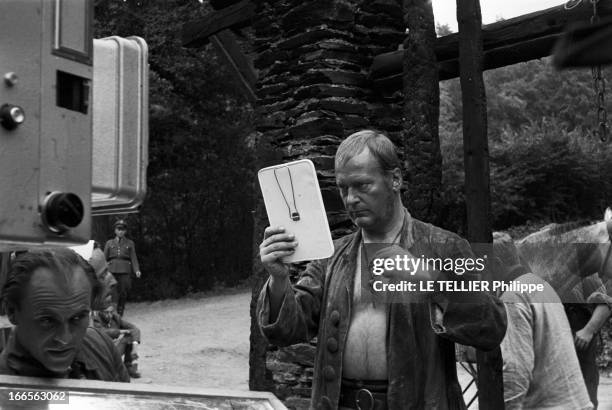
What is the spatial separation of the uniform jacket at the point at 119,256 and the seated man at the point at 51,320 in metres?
13.0

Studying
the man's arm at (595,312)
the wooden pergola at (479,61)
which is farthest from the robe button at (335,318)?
the man's arm at (595,312)

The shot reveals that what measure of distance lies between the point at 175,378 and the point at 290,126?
17.0ft

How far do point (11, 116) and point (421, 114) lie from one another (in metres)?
4.14

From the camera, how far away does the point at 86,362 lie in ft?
7.62

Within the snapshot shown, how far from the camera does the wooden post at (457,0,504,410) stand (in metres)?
4.22

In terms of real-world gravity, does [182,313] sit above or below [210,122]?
below

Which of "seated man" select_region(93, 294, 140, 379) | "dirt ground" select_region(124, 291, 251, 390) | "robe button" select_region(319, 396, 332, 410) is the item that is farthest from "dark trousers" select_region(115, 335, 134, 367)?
"robe button" select_region(319, 396, 332, 410)

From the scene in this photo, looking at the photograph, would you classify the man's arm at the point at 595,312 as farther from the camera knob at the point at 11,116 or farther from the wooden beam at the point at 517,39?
the camera knob at the point at 11,116

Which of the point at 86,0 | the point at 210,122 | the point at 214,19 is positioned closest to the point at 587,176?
the point at 210,122

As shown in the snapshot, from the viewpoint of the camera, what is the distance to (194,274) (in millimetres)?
21500

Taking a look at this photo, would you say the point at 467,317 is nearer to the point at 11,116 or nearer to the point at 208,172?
the point at 11,116

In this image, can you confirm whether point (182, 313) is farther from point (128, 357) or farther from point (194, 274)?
point (128, 357)

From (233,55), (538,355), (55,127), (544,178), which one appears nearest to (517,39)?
(538,355)

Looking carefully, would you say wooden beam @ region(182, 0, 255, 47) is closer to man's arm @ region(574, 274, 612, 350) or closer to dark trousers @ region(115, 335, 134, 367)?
dark trousers @ region(115, 335, 134, 367)
